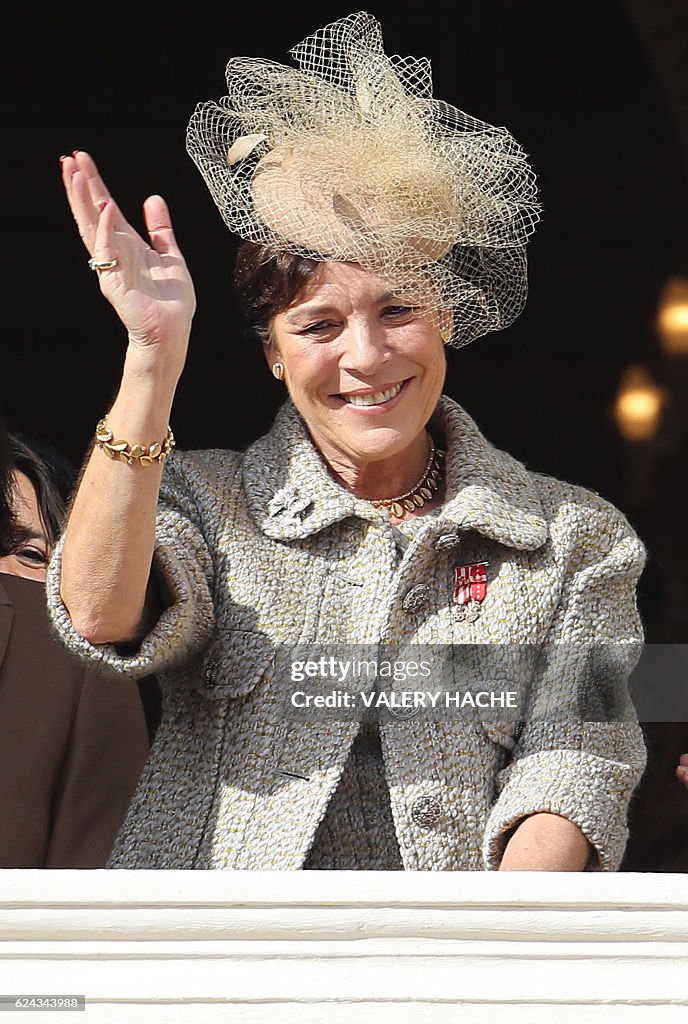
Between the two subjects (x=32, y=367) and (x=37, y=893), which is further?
(x=32, y=367)

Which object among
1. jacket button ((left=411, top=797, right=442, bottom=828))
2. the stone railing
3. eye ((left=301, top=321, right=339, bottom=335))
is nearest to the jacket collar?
eye ((left=301, top=321, right=339, bottom=335))

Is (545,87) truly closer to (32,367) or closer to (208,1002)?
(32,367)

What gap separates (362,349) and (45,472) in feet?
1.66

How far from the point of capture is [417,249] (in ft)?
7.84

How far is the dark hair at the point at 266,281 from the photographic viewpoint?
7.72ft

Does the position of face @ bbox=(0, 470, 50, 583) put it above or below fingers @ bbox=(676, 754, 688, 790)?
above

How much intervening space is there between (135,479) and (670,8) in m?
1.09

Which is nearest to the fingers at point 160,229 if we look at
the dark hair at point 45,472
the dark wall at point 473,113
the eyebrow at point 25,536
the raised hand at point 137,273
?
the raised hand at point 137,273

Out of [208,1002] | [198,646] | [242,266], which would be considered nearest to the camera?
[208,1002]

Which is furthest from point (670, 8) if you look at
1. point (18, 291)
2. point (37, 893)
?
point (37, 893)
